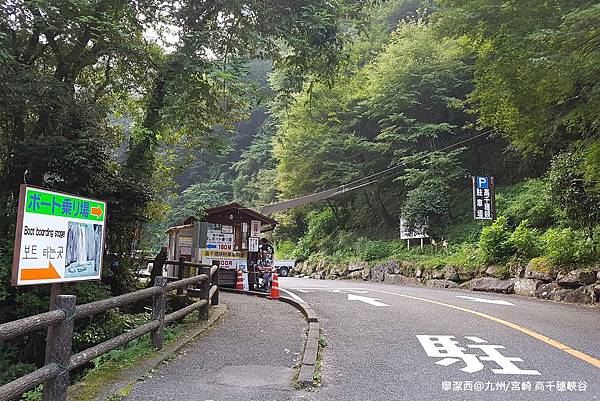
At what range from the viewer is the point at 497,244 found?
16.3 m

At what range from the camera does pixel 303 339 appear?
717 cm

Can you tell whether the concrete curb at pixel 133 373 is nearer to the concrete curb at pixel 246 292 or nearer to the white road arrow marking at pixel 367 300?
the white road arrow marking at pixel 367 300

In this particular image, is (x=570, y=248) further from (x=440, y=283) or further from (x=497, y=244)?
(x=440, y=283)

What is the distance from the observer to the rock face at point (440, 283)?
1810 cm

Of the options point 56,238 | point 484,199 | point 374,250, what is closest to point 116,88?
point 56,238

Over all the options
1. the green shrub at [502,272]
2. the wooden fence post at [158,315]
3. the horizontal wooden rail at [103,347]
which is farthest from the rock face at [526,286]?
the horizontal wooden rail at [103,347]

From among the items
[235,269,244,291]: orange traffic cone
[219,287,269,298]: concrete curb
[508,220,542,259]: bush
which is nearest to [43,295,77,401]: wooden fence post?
[219,287,269,298]: concrete curb

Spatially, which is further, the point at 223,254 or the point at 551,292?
the point at 223,254

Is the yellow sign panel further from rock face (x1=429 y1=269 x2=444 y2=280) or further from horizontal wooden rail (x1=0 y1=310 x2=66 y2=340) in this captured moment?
horizontal wooden rail (x1=0 y1=310 x2=66 y2=340)

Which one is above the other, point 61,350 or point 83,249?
point 83,249

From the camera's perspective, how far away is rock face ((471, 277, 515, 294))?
1499 cm

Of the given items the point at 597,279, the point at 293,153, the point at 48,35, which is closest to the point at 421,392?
the point at 48,35

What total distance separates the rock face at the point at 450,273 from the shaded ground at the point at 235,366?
11060 mm

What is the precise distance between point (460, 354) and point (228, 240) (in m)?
10.5
